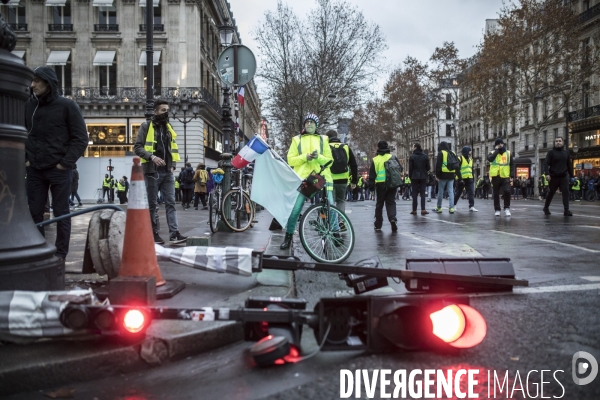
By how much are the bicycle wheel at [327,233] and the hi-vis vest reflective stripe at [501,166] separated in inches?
335

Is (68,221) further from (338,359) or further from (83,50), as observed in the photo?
(83,50)

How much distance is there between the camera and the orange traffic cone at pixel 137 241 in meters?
3.89

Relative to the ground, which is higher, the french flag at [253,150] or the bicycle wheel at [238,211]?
the french flag at [253,150]

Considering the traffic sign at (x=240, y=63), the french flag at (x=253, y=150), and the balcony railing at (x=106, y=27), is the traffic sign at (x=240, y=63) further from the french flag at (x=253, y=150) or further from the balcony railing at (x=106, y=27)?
the balcony railing at (x=106, y=27)

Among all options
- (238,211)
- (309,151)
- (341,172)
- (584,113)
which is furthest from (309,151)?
(584,113)

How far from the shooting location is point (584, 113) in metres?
46.3

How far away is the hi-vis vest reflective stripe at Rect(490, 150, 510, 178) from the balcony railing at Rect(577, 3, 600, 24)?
127 feet

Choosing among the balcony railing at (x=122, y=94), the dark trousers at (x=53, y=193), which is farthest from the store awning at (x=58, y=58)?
the dark trousers at (x=53, y=193)

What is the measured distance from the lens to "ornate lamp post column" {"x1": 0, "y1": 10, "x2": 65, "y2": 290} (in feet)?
11.8

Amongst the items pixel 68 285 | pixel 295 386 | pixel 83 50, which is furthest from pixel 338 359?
pixel 83 50

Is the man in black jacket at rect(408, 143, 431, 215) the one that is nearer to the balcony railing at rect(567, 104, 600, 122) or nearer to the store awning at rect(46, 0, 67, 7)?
the store awning at rect(46, 0, 67, 7)

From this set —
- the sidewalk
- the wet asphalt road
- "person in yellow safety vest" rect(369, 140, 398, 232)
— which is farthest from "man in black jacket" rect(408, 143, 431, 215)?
the sidewalk

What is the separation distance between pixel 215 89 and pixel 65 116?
47.3 meters

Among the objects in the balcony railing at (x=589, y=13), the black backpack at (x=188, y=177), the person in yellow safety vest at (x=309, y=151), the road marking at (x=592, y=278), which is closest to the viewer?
the road marking at (x=592, y=278)
